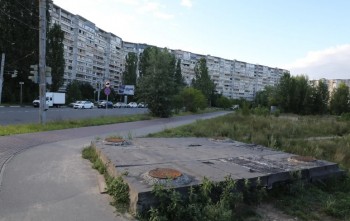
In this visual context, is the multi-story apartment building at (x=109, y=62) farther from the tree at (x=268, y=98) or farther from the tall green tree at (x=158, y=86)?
the tall green tree at (x=158, y=86)

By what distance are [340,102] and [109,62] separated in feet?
278

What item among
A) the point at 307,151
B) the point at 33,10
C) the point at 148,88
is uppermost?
the point at 33,10

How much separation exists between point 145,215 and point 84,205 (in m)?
1.18

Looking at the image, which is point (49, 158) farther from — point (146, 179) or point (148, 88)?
point (148, 88)

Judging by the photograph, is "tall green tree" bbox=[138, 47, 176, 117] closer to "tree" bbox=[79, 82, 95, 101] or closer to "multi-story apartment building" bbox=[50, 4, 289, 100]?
"multi-story apartment building" bbox=[50, 4, 289, 100]

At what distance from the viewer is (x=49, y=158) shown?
9820 millimetres

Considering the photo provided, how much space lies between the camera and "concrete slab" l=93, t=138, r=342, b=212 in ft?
20.1

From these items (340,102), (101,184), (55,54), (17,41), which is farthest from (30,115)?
(340,102)

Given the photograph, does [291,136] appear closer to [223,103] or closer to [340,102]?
[340,102]

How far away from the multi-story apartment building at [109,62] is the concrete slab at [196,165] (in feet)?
190

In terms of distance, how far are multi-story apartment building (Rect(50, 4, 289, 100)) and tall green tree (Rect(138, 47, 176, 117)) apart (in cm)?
3427

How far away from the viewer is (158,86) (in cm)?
3341

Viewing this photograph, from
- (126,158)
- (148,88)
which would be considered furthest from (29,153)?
(148,88)

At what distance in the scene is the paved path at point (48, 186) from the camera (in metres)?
5.48
